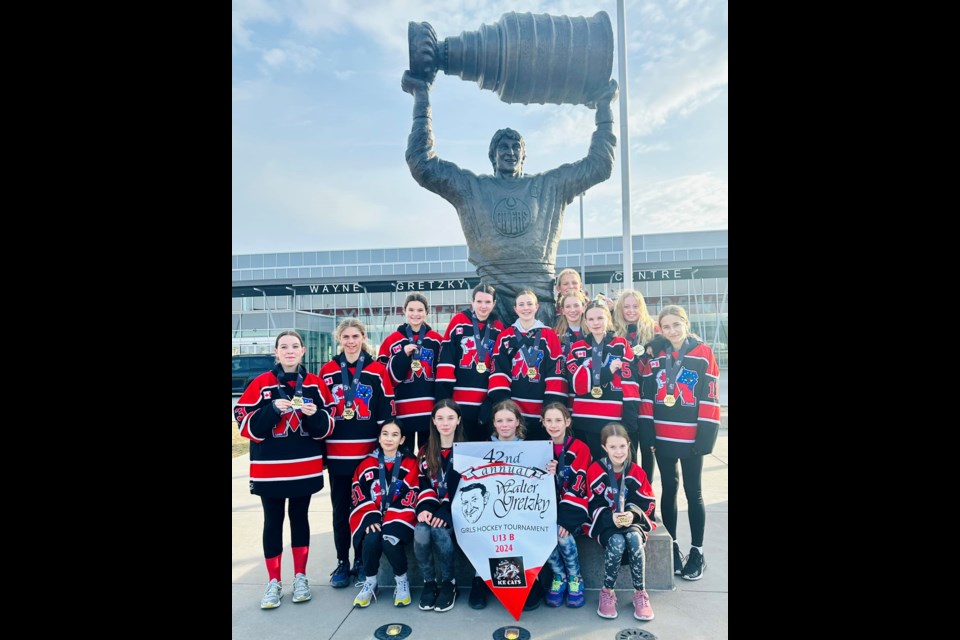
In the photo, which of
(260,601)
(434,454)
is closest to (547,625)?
(434,454)

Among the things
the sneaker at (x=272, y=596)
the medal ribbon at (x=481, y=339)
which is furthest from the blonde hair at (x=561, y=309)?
the sneaker at (x=272, y=596)

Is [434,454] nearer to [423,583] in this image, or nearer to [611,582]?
[423,583]

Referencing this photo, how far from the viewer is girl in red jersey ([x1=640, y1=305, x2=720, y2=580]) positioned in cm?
388

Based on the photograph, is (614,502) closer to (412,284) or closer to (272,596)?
(272,596)

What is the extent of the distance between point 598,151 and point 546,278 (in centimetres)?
133

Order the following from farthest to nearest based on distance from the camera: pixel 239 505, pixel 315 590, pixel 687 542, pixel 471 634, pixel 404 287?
pixel 404 287 < pixel 239 505 < pixel 687 542 < pixel 315 590 < pixel 471 634

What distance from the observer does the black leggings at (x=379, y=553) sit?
3.61 meters

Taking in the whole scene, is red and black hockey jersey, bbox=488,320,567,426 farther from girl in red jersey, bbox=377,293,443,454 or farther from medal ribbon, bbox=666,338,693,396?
medal ribbon, bbox=666,338,693,396

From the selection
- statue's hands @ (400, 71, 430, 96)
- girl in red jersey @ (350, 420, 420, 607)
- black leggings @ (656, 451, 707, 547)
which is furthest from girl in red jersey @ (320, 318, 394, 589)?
statue's hands @ (400, 71, 430, 96)

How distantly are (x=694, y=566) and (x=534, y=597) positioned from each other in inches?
50.9

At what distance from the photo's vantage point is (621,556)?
3.43 meters

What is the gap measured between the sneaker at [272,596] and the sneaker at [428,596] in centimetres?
99

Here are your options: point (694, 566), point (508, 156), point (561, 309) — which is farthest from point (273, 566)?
point (508, 156)

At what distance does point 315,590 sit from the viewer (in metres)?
3.88
